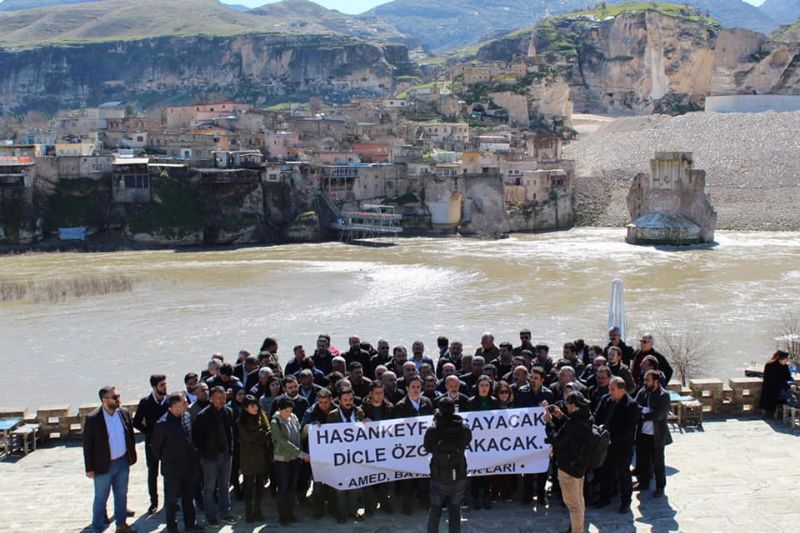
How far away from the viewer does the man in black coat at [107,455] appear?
8625 millimetres

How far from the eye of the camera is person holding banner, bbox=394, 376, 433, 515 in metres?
9.12

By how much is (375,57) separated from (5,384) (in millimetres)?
146047

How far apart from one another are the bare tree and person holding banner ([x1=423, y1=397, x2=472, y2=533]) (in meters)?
11.2

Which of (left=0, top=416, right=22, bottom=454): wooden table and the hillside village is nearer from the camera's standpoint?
(left=0, top=416, right=22, bottom=454): wooden table

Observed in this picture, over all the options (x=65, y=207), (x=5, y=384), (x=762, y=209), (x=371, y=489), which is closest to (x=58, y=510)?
(x=371, y=489)

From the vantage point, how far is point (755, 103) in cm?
10162

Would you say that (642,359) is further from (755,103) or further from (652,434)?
(755,103)

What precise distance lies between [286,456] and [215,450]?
68 centimetres

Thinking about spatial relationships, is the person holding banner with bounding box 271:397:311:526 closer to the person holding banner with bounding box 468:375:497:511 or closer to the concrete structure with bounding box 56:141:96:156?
the person holding banner with bounding box 468:375:497:511

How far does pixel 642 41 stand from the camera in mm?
146375

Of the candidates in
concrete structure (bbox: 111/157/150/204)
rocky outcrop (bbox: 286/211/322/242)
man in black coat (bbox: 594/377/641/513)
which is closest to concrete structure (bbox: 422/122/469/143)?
rocky outcrop (bbox: 286/211/322/242)

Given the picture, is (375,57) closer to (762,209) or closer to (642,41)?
(642,41)

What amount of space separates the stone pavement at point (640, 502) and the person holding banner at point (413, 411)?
0.26 metres

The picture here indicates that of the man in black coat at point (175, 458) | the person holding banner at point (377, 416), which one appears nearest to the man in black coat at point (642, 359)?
the person holding banner at point (377, 416)
